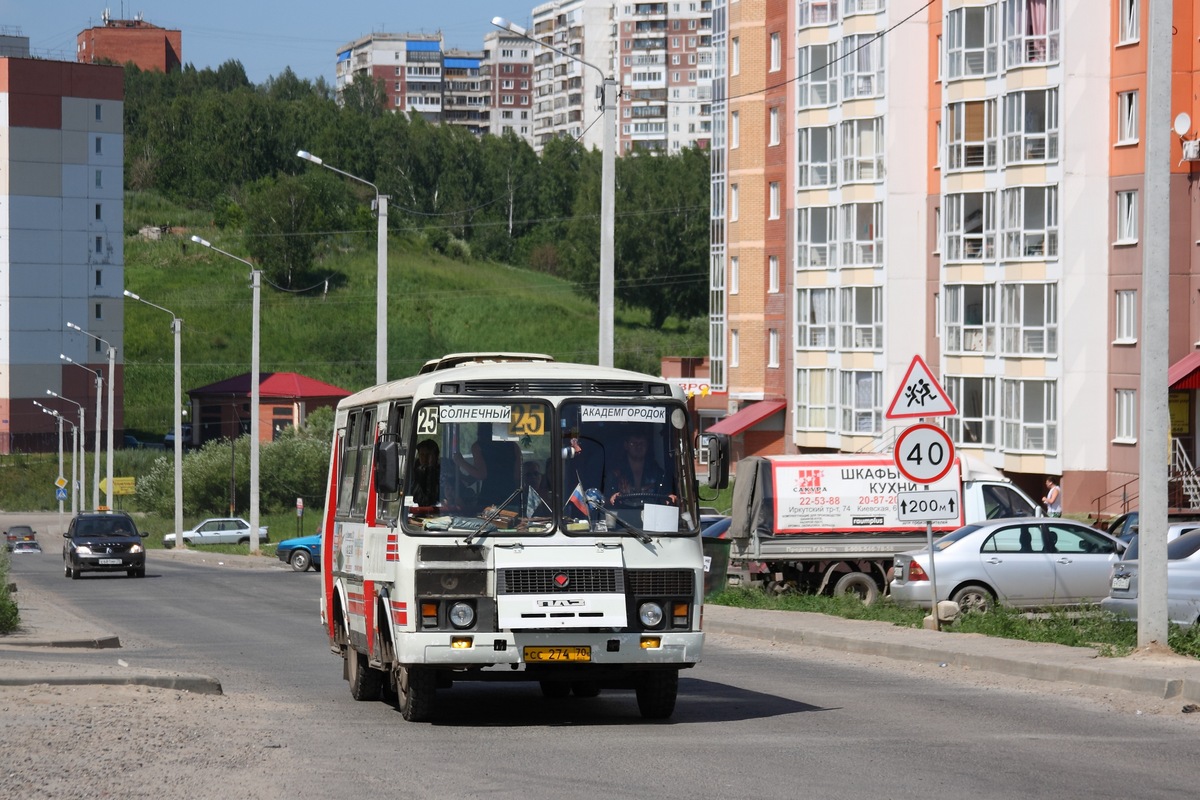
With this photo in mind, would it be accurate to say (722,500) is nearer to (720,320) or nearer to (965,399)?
(965,399)

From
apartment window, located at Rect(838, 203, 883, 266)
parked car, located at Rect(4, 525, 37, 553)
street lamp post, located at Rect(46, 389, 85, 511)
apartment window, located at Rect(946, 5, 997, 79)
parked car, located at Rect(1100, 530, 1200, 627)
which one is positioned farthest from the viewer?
street lamp post, located at Rect(46, 389, 85, 511)

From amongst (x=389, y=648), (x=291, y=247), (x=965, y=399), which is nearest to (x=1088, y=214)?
(x=965, y=399)

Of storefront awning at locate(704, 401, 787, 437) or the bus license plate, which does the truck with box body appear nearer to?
the bus license plate

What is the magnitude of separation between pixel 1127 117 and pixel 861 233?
558 inches

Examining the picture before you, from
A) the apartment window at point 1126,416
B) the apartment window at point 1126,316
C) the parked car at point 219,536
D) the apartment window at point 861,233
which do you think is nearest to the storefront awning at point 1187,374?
the apartment window at point 1126,416

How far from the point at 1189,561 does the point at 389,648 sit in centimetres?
950

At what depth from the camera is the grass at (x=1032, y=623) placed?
15.9 m

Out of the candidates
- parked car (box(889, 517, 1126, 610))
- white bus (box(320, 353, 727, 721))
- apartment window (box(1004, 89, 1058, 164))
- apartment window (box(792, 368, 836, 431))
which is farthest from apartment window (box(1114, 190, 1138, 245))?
white bus (box(320, 353, 727, 721))

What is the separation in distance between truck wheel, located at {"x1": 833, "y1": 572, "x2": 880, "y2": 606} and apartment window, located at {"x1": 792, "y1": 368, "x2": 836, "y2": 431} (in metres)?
37.4

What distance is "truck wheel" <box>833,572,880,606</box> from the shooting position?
2717 centimetres

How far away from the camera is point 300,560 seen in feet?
154

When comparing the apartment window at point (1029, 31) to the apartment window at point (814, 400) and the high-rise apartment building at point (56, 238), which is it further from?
the high-rise apartment building at point (56, 238)

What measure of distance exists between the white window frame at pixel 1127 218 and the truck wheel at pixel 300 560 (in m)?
24.1

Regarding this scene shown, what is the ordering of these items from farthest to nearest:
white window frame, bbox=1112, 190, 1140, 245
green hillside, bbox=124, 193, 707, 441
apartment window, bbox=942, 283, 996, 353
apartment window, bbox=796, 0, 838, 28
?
green hillside, bbox=124, 193, 707, 441, apartment window, bbox=796, 0, 838, 28, apartment window, bbox=942, 283, 996, 353, white window frame, bbox=1112, 190, 1140, 245
